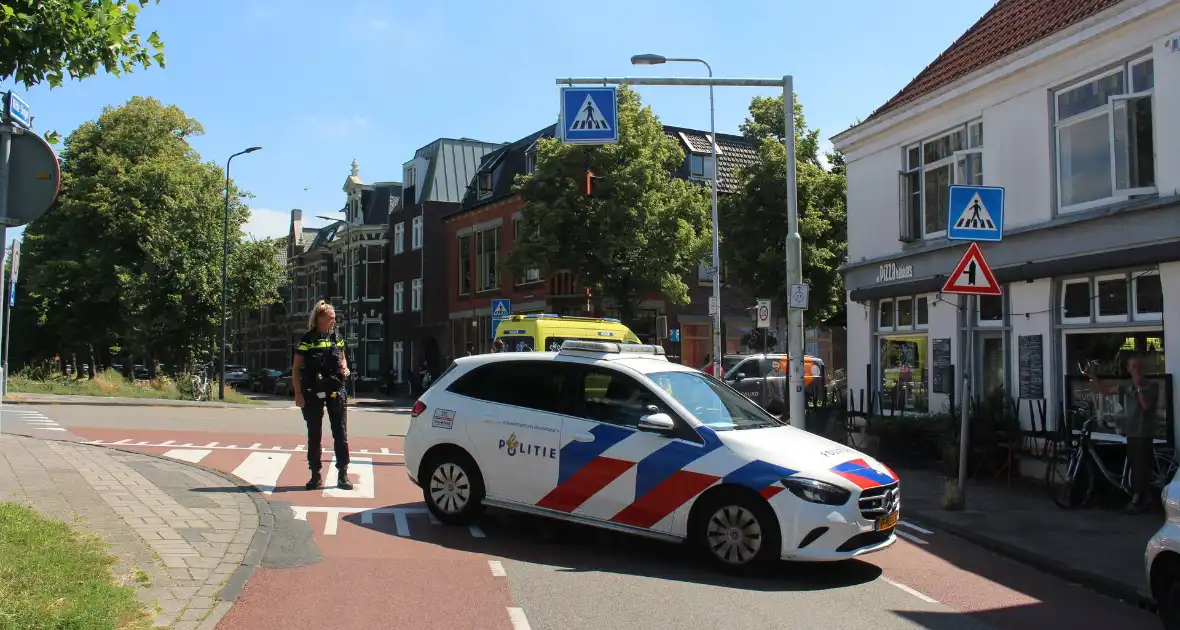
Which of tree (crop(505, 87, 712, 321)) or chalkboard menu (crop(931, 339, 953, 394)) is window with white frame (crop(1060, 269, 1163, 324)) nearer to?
chalkboard menu (crop(931, 339, 953, 394))

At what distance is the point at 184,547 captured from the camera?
729 cm

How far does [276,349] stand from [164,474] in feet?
204

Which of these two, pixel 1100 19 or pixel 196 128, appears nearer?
pixel 1100 19

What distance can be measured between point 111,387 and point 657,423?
3149cm

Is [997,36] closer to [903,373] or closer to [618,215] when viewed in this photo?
[903,373]

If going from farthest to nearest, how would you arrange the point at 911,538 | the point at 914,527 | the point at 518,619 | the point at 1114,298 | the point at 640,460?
1. the point at 1114,298
2. the point at 914,527
3. the point at 911,538
4. the point at 640,460
5. the point at 518,619

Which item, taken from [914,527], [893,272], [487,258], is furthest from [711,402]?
[487,258]

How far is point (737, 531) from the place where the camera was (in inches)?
292

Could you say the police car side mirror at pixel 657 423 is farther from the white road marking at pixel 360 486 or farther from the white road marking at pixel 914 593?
the white road marking at pixel 360 486

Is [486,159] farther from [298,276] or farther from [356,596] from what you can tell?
[356,596]

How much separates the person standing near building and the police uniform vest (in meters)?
8.55

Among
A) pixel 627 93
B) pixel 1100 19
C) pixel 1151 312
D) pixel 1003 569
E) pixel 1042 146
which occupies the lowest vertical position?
pixel 1003 569

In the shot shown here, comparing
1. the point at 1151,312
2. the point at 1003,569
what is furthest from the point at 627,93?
the point at 1003,569

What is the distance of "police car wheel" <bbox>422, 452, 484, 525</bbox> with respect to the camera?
8734mm
